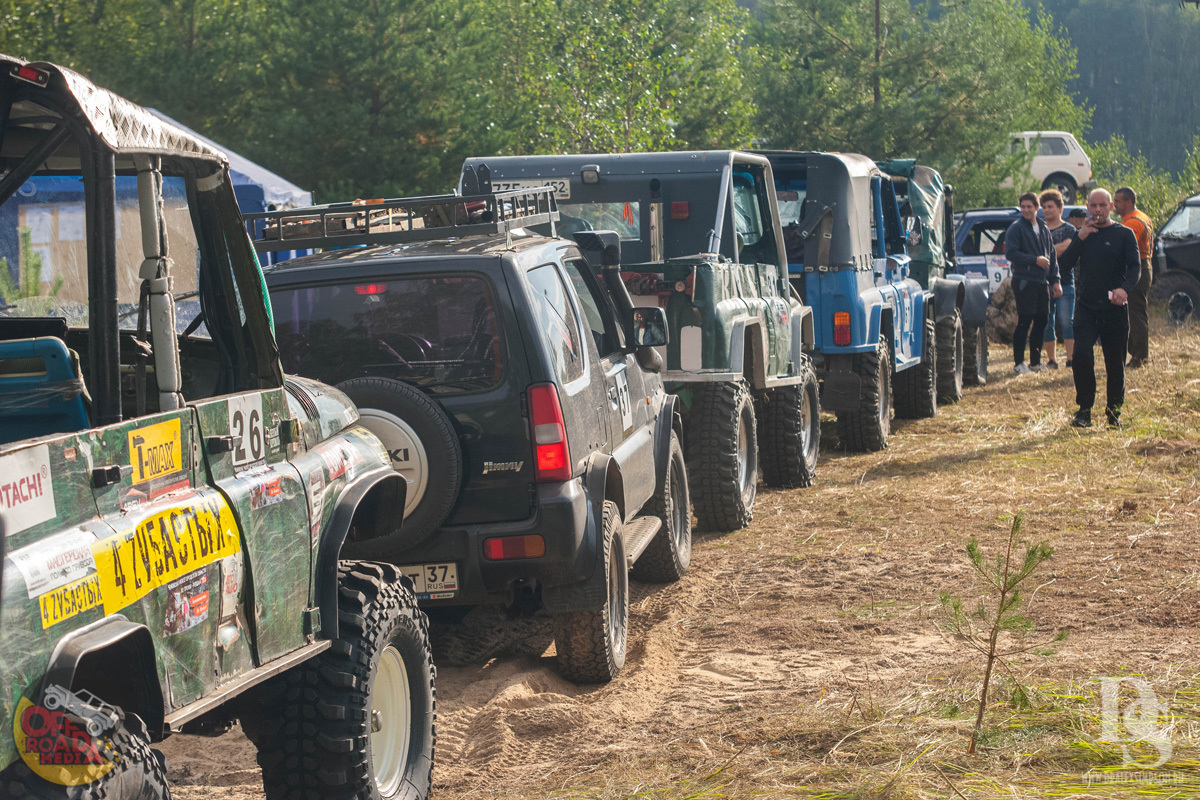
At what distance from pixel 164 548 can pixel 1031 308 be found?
13670 mm

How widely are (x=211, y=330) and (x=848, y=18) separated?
2765 centimetres

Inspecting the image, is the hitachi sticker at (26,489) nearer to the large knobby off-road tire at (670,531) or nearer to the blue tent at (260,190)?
the large knobby off-road tire at (670,531)

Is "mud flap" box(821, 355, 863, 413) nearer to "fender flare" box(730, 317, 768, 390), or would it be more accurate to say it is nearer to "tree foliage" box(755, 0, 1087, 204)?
"fender flare" box(730, 317, 768, 390)

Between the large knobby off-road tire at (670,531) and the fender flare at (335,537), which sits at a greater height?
the fender flare at (335,537)

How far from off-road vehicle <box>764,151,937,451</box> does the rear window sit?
582cm

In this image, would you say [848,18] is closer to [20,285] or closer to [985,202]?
[985,202]

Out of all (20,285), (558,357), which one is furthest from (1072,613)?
(20,285)

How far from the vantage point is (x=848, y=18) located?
29.1m

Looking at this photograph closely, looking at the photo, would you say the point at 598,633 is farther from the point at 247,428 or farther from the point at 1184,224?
the point at 1184,224

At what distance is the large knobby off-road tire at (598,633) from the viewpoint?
17.3ft

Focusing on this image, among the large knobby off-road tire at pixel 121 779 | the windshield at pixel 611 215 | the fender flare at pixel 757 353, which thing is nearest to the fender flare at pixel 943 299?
the windshield at pixel 611 215

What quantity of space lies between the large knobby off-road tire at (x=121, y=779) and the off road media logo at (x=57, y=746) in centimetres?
2

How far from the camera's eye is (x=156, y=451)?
299cm

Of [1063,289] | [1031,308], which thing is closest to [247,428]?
[1031,308]
